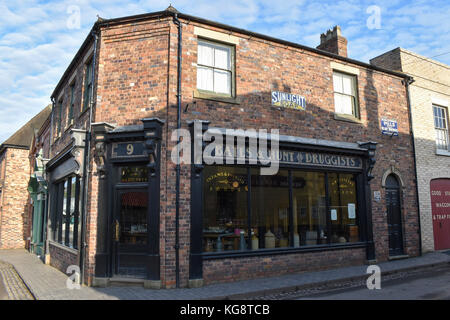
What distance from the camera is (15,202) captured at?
826 inches

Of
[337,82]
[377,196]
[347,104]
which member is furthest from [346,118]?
[377,196]

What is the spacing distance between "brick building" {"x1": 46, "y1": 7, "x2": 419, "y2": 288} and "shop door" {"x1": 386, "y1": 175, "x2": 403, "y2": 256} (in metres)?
0.06

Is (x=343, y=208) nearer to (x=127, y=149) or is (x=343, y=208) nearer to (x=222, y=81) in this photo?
(x=222, y=81)

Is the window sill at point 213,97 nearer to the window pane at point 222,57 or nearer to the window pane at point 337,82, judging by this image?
the window pane at point 222,57

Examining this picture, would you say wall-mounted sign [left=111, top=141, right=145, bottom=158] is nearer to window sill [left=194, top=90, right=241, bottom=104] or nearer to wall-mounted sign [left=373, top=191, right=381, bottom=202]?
window sill [left=194, top=90, right=241, bottom=104]

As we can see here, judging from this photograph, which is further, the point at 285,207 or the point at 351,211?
the point at 351,211

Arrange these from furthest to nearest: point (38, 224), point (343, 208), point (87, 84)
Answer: point (38, 224)
point (343, 208)
point (87, 84)

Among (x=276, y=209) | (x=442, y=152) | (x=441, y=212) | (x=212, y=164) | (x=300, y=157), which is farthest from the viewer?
(x=442, y=152)

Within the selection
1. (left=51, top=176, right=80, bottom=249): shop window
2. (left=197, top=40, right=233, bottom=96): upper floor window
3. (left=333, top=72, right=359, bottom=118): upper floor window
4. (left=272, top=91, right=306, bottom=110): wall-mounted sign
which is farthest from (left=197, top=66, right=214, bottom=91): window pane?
(left=51, top=176, right=80, bottom=249): shop window

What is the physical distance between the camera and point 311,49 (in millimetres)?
11125

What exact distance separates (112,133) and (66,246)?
4.81 meters

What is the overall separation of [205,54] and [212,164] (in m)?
3.19

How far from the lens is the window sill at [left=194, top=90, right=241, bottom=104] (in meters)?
9.11

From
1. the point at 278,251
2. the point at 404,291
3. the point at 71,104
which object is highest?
the point at 71,104
